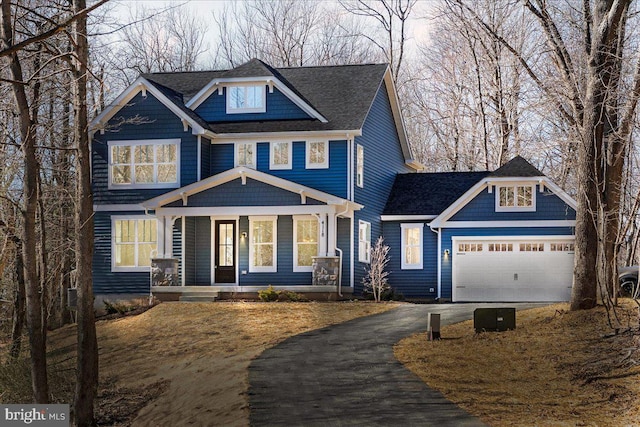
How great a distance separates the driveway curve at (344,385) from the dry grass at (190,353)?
1.48 ft

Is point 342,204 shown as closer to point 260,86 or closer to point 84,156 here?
point 260,86

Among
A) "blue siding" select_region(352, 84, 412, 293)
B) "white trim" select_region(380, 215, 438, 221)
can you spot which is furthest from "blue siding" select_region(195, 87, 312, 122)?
"white trim" select_region(380, 215, 438, 221)

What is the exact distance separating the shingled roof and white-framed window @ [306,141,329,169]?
528 millimetres

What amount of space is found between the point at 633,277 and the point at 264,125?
13097 millimetres

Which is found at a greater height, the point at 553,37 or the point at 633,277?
the point at 553,37

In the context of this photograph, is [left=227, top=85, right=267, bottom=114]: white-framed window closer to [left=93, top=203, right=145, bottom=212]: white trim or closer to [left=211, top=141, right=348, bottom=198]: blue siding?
[left=211, top=141, right=348, bottom=198]: blue siding

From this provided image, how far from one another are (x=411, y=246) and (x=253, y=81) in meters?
8.13

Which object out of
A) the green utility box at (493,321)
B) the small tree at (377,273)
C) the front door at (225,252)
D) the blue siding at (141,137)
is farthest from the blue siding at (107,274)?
the green utility box at (493,321)

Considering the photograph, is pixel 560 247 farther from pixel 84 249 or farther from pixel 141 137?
pixel 84 249

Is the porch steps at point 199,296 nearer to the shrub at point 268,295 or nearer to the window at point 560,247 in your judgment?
the shrub at point 268,295

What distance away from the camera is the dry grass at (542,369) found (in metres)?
13.2

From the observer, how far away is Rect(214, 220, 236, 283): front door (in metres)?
30.0

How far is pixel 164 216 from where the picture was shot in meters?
29.6

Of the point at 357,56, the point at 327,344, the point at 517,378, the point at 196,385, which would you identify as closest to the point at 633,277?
the point at 327,344
